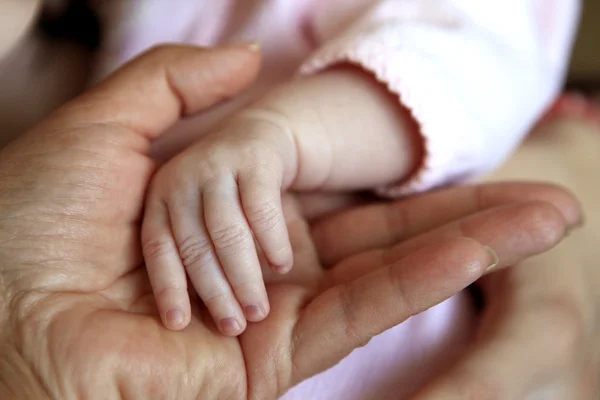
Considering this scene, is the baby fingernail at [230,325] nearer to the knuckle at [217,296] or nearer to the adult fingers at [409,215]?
the knuckle at [217,296]

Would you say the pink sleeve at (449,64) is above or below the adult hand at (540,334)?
above

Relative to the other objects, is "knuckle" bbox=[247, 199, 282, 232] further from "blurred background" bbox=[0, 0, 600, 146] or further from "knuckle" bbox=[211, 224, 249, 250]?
"blurred background" bbox=[0, 0, 600, 146]

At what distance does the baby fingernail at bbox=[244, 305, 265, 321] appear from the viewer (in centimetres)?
50

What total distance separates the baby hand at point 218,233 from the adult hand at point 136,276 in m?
0.02

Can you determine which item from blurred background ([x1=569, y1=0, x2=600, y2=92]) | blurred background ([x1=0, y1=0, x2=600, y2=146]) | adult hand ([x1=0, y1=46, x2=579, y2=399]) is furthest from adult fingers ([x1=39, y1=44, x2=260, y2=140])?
blurred background ([x1=569, y1=0, x2=600, y2=92])

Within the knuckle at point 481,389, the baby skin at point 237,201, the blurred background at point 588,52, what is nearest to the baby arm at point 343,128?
the baby skin at point 237,201

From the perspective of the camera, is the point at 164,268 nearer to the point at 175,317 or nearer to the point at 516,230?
the point at 175,317

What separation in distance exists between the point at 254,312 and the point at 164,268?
0.08 meters

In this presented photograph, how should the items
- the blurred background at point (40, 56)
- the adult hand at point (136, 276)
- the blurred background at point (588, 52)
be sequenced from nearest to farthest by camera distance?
the adult hand at point (136, 276)
the blurred background at point (40, 56)
the blurred background at point (588, 52)

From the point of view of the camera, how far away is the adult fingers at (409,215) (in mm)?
609

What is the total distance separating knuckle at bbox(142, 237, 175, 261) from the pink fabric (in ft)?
0.61

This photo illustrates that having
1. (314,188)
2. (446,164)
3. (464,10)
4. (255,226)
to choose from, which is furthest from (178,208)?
(464,10)

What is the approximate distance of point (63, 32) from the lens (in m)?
0.90

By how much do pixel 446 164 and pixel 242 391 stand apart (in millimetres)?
317
